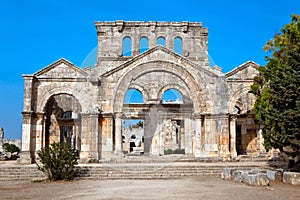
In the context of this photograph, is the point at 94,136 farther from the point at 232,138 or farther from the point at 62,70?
the point at 232,138

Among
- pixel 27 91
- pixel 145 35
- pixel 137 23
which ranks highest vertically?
pixel 137 23

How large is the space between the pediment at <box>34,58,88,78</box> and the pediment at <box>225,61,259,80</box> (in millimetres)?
9026

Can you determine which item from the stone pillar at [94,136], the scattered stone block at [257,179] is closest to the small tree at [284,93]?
the scattered stone block at [257,179]

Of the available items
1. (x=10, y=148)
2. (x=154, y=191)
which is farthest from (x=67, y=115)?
(x=154, y=191)

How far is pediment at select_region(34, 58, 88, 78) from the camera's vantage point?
926 inches

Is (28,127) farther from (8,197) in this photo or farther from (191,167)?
(8,197)

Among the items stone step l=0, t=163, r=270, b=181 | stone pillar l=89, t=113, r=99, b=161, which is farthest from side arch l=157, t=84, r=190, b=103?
stone step l=0, t=163, r=270, b=181

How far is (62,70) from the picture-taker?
23.7m

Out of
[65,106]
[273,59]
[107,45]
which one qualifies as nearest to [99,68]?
[107,45]

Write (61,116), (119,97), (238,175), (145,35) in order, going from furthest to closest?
1. (61,116)
2. (145,35)
3. (119,97)
4. (238,175)

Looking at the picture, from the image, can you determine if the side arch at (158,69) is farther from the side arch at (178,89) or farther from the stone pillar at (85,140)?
the side arch at (178,89)

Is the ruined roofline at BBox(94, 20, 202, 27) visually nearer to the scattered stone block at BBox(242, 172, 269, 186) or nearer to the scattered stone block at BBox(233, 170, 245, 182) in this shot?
the scattered stone block at BBox(233, 170, 245, 182)

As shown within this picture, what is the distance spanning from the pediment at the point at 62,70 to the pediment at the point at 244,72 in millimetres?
9026

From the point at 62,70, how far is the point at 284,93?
46.4ft
